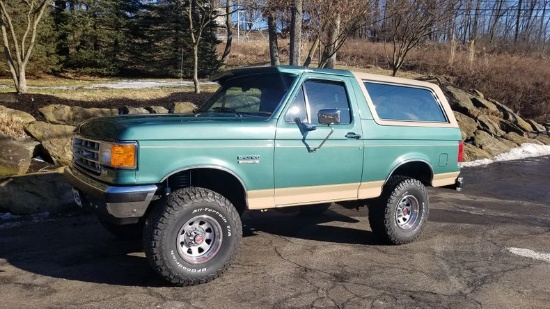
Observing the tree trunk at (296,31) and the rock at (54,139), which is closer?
the rock at (54,139)

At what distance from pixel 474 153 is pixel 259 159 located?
36.2 feet

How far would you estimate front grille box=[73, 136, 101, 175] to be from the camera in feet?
14.5

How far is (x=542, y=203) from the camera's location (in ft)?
28.6

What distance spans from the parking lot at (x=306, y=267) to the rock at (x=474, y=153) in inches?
260

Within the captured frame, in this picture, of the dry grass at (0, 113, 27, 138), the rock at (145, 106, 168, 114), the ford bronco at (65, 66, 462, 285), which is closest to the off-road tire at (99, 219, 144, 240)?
the ford bronco at (65, 66, 462, 285)

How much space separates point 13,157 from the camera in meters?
7.63

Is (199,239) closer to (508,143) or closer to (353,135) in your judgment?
(353,135)

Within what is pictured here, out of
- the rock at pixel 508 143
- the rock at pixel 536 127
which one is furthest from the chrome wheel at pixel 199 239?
the rock at pixel 536 127

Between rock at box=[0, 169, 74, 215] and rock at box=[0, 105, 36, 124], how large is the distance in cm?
205

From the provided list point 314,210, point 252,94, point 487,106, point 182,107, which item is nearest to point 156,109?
point 182,107

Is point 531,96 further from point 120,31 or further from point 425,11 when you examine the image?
point 120,31

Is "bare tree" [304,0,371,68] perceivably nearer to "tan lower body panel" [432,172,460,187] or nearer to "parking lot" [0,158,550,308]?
"parking lot" [0,158,550,308]

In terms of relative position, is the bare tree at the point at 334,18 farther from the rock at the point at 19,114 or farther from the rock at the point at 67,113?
the rock at the point at 19,114

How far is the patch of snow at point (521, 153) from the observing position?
44.5 feet
